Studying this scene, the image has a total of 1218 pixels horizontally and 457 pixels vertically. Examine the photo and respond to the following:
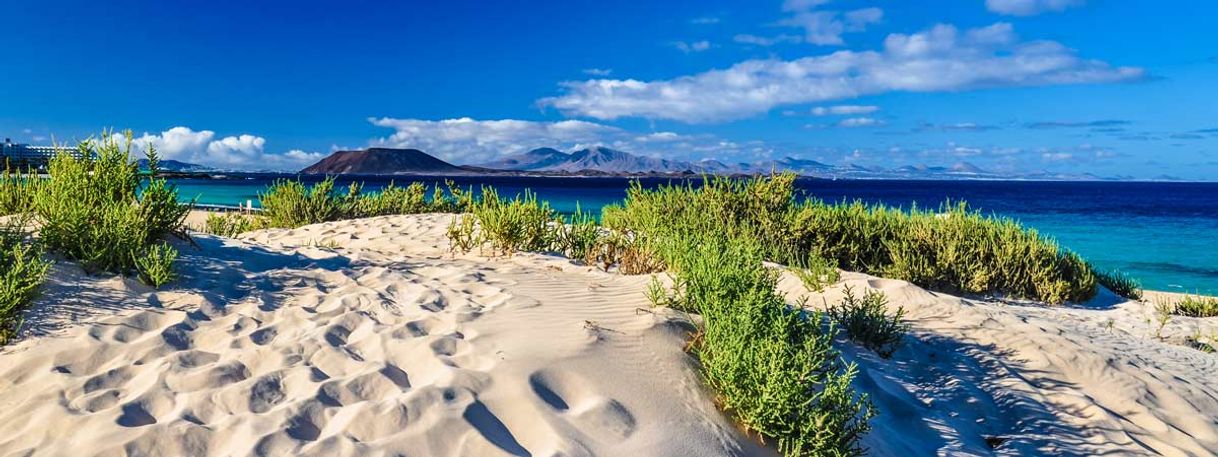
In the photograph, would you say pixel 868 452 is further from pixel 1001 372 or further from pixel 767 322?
pixel 1001 372

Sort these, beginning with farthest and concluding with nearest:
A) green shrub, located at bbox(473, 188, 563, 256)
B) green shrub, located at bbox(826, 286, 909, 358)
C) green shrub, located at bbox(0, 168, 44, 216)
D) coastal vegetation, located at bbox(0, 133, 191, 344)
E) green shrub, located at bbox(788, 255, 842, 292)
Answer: green shrub, located at bbox(473, 188, 563, 256) → green shrub, located at bbox(788, 255, 842, 292) → green shrub, located at bbox(0, 168, 44, 216) → green shrub, located at bbox(826, 286, 909, 358) → coastal vegetation, located at bbox(0, 133, 191, 344)

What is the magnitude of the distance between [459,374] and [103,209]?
3.42m

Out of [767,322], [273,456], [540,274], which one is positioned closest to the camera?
[273,456]

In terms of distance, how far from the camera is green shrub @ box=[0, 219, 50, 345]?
361 cm

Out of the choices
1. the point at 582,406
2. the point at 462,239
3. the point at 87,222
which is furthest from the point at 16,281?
the point at 462,239

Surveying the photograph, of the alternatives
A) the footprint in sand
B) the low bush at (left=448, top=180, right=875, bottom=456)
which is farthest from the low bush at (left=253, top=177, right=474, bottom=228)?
the footprint in sand

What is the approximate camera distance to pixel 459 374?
340 centimetres

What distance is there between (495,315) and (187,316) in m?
1.77

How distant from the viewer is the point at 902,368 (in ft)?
16.3

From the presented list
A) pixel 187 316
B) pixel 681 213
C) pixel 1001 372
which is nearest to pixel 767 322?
pixel 1001 372

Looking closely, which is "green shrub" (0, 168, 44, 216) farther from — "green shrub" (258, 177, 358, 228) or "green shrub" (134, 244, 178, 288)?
"green shrub" (258, 177, 358, 228)

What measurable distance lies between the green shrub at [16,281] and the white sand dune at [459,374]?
101mm

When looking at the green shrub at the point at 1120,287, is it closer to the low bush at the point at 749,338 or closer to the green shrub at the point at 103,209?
the low bush at the point at 749,338

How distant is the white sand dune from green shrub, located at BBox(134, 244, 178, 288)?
4.5 inches
